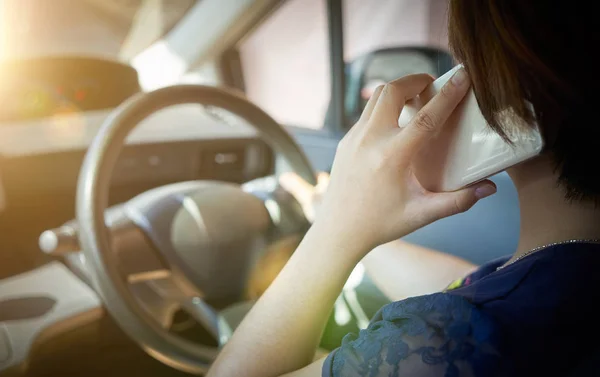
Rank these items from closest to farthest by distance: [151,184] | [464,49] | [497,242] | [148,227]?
[464,49] < [148,227] < [497,242] < [151,184]

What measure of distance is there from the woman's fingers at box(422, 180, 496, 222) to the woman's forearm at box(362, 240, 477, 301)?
42 cm

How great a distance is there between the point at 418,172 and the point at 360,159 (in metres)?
0.06

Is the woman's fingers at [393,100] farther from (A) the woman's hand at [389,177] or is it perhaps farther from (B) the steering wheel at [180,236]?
(B) the steering wheel at [180,236]

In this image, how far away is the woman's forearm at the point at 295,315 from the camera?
61 cm

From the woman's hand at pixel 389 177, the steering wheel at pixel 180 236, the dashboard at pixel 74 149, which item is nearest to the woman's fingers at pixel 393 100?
the woman's hand at pixel 389 177

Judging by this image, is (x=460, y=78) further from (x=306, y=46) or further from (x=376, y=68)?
(x=306, y=46)

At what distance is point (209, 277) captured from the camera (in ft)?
3.46

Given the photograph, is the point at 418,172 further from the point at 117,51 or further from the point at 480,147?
the point at 117,51

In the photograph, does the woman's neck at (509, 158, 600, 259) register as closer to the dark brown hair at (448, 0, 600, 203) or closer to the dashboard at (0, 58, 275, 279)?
the dark brown hair at (448, 0, 600, 203)

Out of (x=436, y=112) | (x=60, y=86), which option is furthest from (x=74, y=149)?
(x=436, y=112)

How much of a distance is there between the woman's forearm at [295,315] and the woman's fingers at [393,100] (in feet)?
0.41


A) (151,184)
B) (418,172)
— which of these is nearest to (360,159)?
(418,172)

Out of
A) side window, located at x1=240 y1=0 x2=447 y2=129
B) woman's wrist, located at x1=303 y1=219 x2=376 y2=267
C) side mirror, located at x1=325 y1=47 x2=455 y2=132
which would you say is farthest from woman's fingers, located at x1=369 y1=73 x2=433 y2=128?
side window, located at x1=240 y1=0 x2=447 y2=129

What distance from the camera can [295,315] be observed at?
63 cm
